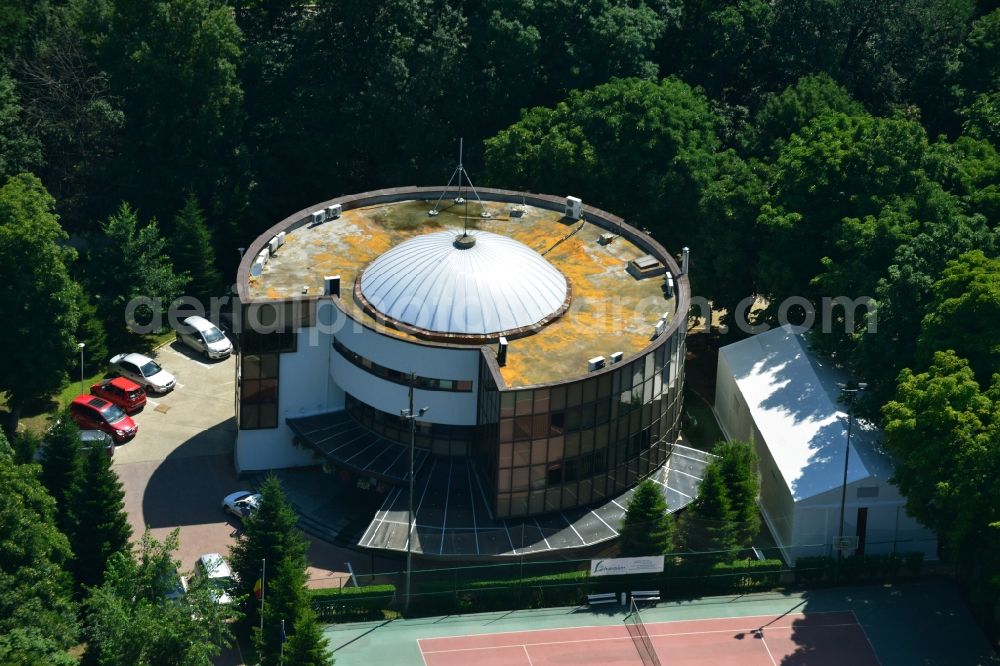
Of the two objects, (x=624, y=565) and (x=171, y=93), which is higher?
(x=171, y=93)

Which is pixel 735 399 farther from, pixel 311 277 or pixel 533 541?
pixel 311 277

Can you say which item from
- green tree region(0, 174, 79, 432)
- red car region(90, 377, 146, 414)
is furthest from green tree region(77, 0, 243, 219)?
red car region(90, 377, 146, 414)

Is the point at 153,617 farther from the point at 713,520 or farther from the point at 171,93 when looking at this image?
the point at 171,93

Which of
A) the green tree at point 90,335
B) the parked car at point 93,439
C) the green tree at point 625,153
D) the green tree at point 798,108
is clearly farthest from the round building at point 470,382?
the green tree at point 798,108

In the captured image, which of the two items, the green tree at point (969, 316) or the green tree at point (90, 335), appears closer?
the green tree at point (969, 316)

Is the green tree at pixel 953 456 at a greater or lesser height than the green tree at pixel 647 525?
greater

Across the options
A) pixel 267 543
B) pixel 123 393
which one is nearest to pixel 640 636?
pixel 267 543

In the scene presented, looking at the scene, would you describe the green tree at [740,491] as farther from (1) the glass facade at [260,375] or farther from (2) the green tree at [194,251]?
(2) the green tree at [194,251]
